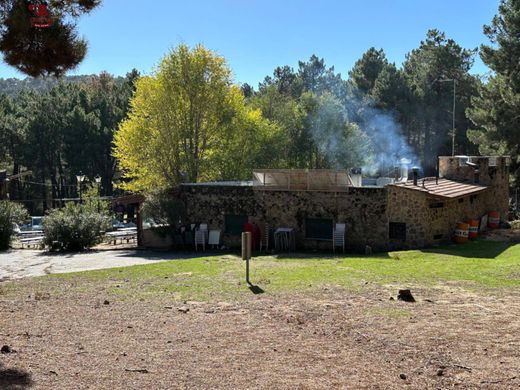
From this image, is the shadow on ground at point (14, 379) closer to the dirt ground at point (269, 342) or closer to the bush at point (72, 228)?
the dirt ground at point (269, 342)

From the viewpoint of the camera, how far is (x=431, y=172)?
189 feet

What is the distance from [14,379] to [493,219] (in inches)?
947

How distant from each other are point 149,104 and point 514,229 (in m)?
22.2

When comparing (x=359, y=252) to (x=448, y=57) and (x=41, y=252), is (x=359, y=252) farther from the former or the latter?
(x=448, y=57)

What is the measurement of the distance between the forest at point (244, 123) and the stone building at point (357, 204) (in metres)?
5.56

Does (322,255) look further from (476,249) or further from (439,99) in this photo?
(439,99)

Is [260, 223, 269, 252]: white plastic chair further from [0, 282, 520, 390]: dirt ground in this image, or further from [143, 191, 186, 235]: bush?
[0, 282, 520, 390]: dirt ground

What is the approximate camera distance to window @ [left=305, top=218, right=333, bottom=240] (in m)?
22.7

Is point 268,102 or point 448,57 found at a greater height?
point 448,57

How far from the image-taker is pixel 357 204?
2195 cm

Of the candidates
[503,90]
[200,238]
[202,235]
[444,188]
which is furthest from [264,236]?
[503,90]

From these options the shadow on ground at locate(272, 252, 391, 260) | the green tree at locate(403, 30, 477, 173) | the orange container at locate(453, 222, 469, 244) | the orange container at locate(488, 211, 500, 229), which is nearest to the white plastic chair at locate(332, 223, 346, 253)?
the shadow on ground at locate(272, 252, 391, 260)

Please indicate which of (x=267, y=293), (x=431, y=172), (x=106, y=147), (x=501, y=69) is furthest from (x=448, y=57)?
(x=267, y=293)

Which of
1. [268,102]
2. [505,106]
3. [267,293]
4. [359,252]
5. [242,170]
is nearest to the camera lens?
[267,293]
